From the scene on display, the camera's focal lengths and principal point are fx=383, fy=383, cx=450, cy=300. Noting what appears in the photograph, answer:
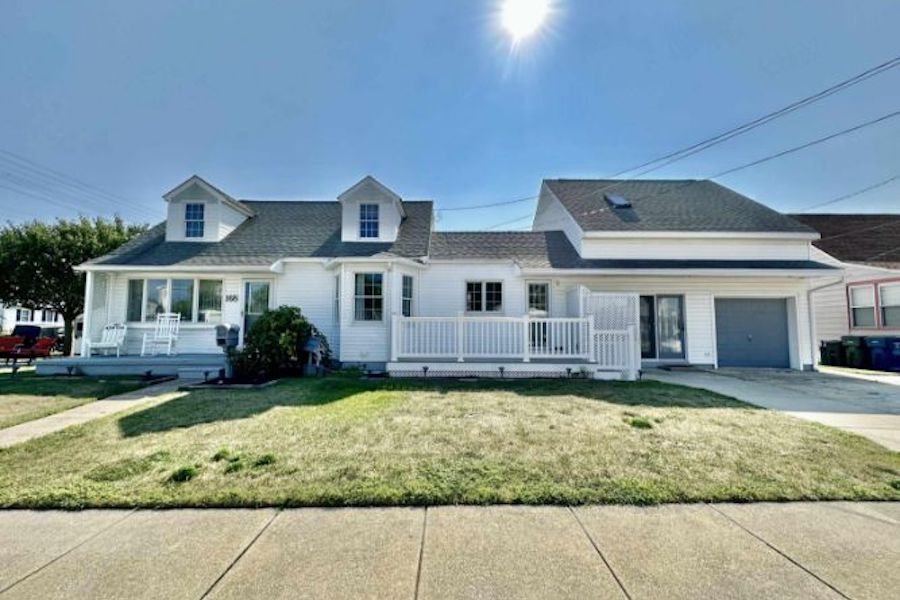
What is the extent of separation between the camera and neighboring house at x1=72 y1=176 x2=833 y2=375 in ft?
37.8

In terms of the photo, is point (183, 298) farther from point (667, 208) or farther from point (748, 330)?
point (748, 330)

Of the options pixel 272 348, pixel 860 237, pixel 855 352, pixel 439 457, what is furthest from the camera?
pixel 860 237

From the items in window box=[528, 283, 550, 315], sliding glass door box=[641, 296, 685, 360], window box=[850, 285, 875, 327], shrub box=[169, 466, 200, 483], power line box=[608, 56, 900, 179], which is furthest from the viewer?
window box=[850, 285, 875, 327]

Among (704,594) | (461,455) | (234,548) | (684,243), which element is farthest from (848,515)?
(684,243)

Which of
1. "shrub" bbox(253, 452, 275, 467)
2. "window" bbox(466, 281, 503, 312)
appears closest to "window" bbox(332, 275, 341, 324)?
"window" bbox(466, 281, 503, 312)

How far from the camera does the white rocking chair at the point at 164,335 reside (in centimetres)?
1166

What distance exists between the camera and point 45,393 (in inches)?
316

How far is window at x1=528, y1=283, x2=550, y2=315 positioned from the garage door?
5611 mm

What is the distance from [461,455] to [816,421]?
5.85 metres

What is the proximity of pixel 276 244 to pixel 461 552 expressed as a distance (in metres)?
12.5

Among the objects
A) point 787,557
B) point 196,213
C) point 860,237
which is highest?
point 860,237

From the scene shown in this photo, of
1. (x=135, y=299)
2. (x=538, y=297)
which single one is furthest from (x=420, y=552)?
(x=135, y=299)

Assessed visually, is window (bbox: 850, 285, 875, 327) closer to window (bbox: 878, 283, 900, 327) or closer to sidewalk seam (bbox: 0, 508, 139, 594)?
window (bbox: 878, 283, 900, 327)

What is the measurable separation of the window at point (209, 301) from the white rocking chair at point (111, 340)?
7.17 feet
